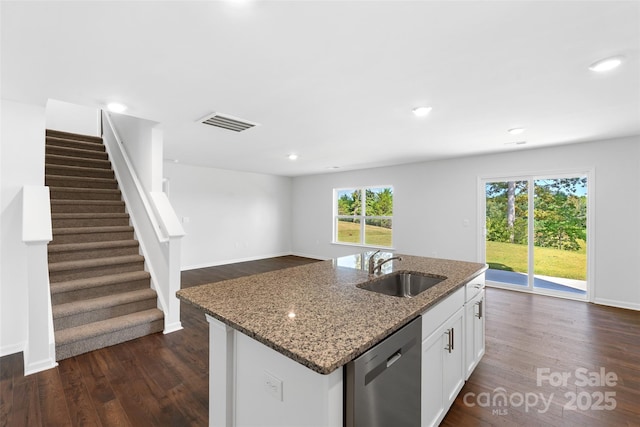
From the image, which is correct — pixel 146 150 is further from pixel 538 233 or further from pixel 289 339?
pixel 538 233

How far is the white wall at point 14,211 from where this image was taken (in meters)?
2.55

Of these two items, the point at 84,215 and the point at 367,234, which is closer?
the point at 84,215

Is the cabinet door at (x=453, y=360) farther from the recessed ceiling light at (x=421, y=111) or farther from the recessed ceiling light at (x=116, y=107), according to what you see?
the recessed ceiling light at (x=116, y=107)

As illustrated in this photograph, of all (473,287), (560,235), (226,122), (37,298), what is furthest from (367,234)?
(37,298)

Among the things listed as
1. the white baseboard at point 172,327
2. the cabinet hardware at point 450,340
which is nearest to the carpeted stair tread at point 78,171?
the white baseboard at point 172,327

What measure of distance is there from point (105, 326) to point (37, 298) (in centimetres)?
67

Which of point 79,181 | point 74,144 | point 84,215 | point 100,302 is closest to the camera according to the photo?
point 100,302

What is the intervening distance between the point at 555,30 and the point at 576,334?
3.07 metres

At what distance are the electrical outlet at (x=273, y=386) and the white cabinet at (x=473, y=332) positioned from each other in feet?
5.10

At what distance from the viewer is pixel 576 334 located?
3.06m

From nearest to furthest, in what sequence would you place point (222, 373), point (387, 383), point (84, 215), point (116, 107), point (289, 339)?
point (289, 339) < point (387, 383) < point (222, 373) < point (116, 107) < point (84, 215)

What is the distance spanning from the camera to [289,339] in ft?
3.55

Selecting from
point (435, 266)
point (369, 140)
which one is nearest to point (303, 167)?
point (369, 140)

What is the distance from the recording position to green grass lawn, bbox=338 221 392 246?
662cm
